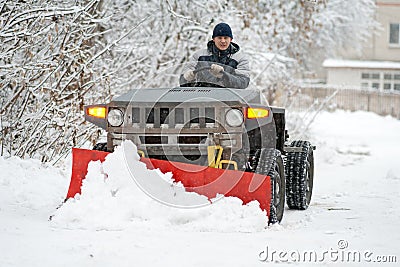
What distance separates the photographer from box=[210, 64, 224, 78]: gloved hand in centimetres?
Answer: 720

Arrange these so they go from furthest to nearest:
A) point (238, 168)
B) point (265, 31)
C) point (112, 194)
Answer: point (265, 31)
point (238, 168)
point (112, 194)

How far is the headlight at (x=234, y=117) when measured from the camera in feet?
20.5

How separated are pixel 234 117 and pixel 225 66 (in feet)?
4.45

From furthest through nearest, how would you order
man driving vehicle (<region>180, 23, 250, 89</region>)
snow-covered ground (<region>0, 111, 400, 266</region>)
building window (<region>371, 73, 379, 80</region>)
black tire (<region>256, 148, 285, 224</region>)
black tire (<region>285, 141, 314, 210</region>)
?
building window (<region>371, 73, 379, 80</region>)
black tire (<region>285, 141, 314, 210</region>)
man driving vehicle (<region>180, 23, 250, 89</region>)
black tire (<region>256, 148, 285, 224</region>)
snow-covered ground (<region>0, 111, 400, 266</region>)

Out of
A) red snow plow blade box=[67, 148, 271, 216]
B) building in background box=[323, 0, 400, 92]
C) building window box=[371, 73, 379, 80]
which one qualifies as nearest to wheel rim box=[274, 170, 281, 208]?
red snow plow blade box=[67, 148, 271, 216]

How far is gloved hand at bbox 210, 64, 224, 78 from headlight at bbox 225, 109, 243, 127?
1.02 metres

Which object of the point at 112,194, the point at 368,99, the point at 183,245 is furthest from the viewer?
the point at 368,99

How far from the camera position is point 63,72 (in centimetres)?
895

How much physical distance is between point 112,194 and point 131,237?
0.72m

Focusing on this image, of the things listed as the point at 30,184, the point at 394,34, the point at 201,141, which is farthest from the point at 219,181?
the point at 394,34

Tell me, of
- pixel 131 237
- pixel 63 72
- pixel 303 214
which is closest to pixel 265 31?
pixel 63 72

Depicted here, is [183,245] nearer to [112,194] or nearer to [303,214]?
[112,194]

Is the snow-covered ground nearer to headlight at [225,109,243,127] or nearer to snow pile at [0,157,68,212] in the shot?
snow pile at [0,157,68,212]

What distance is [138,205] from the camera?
231 inches
